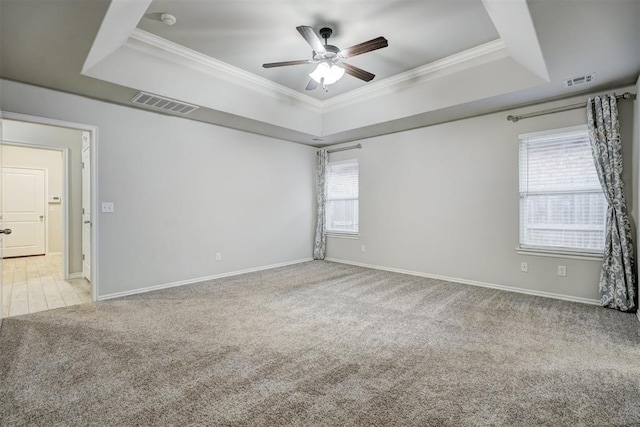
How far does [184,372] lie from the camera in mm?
2121

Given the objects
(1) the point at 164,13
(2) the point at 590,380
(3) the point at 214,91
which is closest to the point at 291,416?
(2) the point at 590,380

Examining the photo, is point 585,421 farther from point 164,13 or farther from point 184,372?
point 164,13

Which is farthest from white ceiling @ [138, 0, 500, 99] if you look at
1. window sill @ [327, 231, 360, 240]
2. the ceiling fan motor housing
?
window sill @ [327, 231, 360, 240]

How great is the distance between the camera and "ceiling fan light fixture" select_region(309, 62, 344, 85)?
3.30 meters

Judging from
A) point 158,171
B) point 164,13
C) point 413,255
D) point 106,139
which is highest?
point 164,13

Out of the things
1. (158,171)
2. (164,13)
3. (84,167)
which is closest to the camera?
(164,13)

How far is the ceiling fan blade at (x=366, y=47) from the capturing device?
2.71 m

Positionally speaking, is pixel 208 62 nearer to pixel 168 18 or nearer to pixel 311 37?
pixel 168 18

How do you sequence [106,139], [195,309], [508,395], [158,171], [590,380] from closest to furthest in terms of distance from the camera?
[508,395] < [590,380] < [195,309] < [106,139] < [158,171]

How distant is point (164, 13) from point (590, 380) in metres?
4.53

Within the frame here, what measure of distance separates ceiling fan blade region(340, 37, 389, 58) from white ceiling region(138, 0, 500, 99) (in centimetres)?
39

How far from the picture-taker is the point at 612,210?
134 inches

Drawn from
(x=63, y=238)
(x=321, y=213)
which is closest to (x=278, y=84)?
(x=321, y=213)

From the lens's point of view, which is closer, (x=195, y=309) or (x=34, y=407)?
(x=34, y=407)
